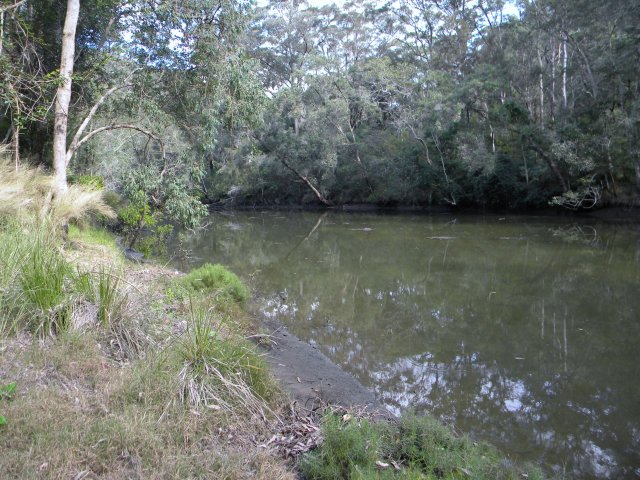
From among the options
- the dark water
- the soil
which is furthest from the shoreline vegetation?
the dark water

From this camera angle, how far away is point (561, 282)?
10.8m

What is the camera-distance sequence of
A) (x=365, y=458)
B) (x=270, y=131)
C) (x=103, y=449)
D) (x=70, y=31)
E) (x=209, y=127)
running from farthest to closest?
(x=270, y=131) < (x=209, y=127) < (x=70, y=31) < (x=365, y=458) < (x=103, y=449)

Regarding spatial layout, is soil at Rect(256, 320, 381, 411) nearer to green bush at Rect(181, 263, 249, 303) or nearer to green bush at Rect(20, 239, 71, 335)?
green bush at Rect(181, 263, 249, 303)

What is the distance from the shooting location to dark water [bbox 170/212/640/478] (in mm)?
4773

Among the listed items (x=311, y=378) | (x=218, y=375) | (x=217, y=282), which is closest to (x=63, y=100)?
(x=217, y=282)

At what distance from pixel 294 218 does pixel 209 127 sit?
1976cm

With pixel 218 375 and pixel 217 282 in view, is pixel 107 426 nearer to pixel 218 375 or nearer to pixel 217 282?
pixel 218 375

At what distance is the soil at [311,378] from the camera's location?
4.60 meters

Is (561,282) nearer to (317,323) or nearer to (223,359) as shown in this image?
(317,323)

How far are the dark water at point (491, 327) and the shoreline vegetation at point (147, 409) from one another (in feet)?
4.07

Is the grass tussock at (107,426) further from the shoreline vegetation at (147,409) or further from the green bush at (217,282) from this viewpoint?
the green bush at (217,282)

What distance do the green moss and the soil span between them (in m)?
0.67

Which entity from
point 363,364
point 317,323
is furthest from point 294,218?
point 363,364

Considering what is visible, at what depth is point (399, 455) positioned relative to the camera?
330 centimetres
